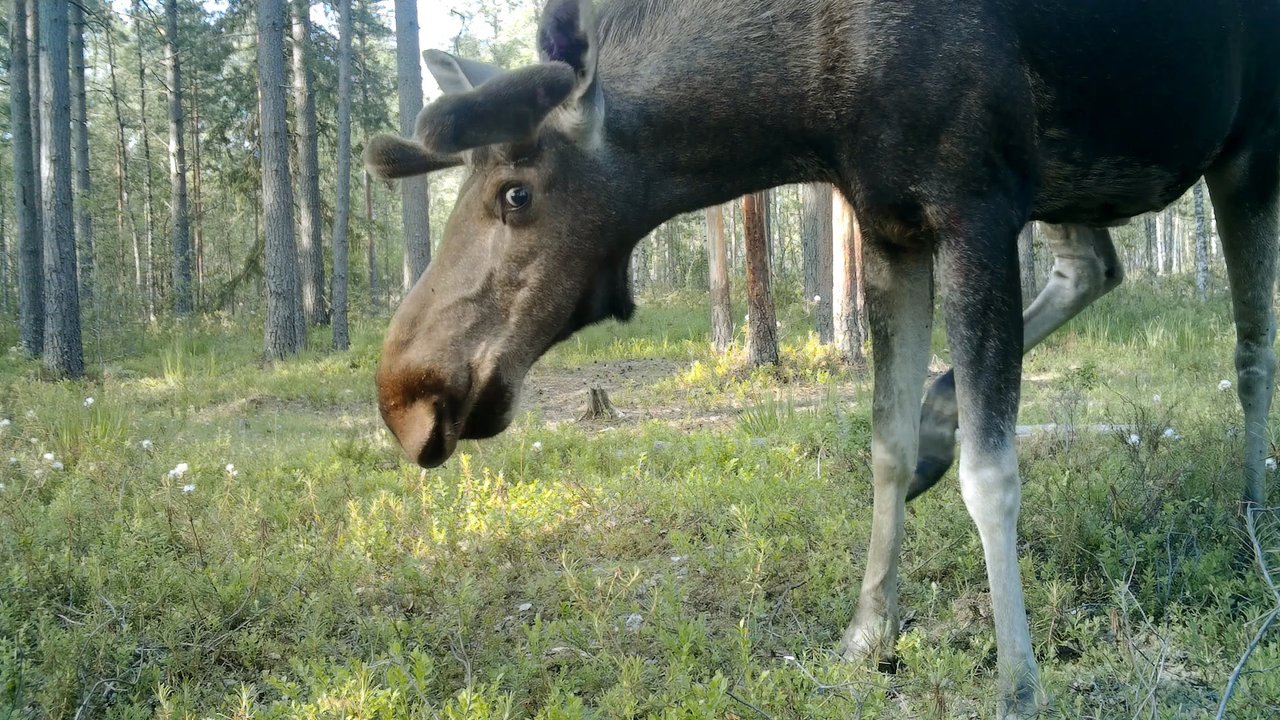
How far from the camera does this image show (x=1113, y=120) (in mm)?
2701

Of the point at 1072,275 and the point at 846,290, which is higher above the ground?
the point at 846,290

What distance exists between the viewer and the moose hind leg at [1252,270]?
329cm

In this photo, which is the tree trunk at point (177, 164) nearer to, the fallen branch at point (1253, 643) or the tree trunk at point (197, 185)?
the tree trunk at point (197, 185)

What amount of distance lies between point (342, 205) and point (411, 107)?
12.3 feet

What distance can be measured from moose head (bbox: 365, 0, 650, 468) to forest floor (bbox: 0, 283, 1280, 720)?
823mm

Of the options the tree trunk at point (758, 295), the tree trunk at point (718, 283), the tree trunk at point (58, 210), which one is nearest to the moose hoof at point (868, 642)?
the tree trunk at point (758, 295)

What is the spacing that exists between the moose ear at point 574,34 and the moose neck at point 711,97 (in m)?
0.18

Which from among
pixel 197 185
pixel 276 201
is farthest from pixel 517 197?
pixel 197 185

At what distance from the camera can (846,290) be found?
10492 mm

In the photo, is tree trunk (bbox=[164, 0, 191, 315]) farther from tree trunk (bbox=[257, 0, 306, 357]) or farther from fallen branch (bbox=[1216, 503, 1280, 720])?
fallen branch (bbox=[1216, 503, 1280, 720])

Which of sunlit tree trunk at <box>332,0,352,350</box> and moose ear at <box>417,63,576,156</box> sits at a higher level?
sunlit tree trunk at <box>332,0,352,350</box>

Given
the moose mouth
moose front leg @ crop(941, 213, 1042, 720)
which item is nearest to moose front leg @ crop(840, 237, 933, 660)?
moose front leg @ crop(941, 213, 1042, 720)

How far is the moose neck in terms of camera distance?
263 cm

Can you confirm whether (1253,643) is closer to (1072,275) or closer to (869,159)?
(869,159)
